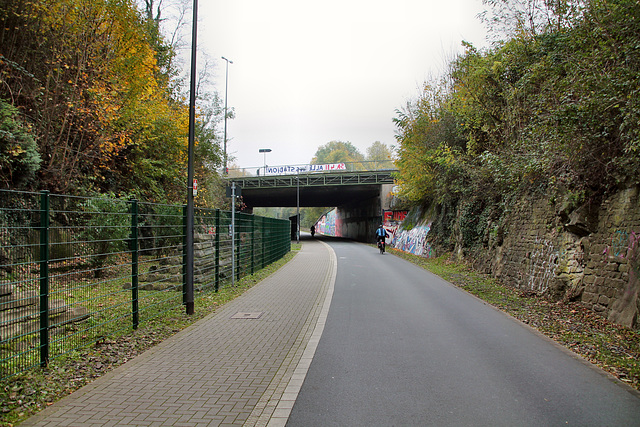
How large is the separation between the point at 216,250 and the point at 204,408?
671 cm

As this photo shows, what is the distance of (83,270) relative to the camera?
569 centimetres

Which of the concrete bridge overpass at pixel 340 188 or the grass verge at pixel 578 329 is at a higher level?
the concrete bridge overpass at pixel 340 188

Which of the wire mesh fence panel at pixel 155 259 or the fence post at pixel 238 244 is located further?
the fence post at pixel 238 244

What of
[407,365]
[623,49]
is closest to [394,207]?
[623,49]

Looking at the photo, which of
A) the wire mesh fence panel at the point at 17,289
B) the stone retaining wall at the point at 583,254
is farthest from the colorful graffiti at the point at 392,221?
the wire mesh fence panel at the point at 17,289

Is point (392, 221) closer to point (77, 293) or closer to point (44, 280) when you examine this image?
point (77, 293)

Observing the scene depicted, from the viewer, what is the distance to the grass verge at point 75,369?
3725 millimetres

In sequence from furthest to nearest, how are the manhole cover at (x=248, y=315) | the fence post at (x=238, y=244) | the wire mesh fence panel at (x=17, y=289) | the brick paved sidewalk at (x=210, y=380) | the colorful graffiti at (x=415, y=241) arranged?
the colorful graffiti at (x=415, y=241) < the fence post at (x=238, y=244) < the manhole cover at (x=248, y=315) < the wire mesh fence panel at (x=17, y=289) < the brick paved sidewalk at (x=210, y=380)

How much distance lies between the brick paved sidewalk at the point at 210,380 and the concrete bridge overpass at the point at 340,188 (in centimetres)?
3013

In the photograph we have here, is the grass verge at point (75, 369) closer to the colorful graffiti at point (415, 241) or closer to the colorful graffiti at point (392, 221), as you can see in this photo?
the colorful graffiti at point (415, 241)

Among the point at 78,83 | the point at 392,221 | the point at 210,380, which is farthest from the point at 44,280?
the point at 392,221

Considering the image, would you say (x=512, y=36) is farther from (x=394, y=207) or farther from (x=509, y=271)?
(x=394, y=207)

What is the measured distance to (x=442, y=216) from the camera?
23.1m

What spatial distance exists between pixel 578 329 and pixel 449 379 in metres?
3.71
